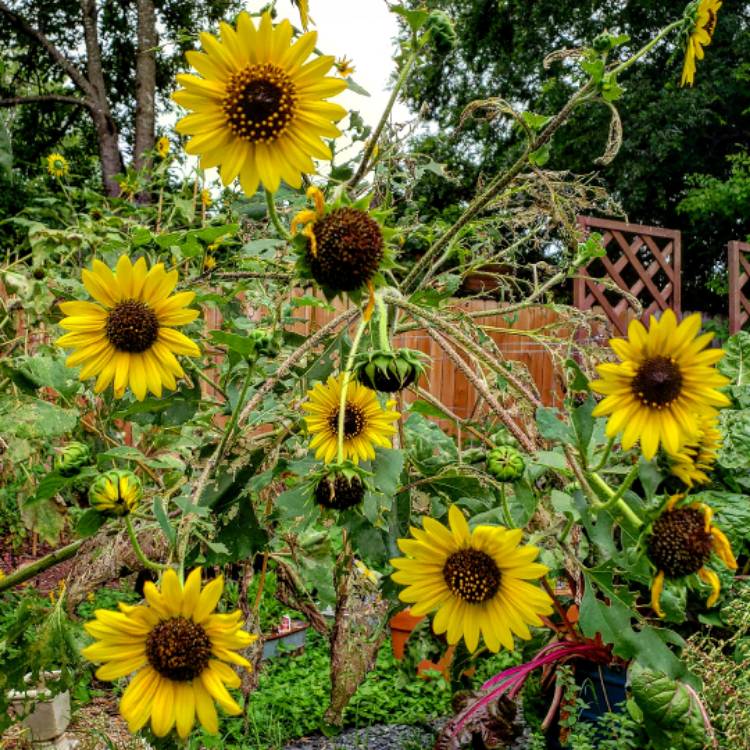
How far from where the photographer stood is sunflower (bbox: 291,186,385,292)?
0.62 m

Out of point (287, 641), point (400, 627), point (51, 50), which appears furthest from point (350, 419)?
point (51, 50)

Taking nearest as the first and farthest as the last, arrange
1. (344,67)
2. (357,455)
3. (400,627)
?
(357,455) < (344,67) < (400,627)

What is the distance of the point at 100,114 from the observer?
8438 mm

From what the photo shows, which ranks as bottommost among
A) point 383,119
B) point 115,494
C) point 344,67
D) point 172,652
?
point 172,652

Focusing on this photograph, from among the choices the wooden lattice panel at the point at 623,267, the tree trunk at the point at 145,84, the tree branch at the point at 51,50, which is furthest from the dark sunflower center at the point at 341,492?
the tree branch at the point at 51,50

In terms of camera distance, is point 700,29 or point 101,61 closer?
point 700,29

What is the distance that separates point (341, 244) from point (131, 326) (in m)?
0.23

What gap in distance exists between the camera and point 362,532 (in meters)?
0.89

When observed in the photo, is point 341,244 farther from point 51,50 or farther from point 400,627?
point 51,50

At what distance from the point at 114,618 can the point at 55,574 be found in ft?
9.58

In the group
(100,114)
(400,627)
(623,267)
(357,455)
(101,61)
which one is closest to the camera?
(357,455)

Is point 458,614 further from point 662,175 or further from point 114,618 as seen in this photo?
point 662,175

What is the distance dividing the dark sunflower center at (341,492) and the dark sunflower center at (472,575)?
0.10m

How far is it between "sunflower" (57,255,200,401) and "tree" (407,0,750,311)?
7721mm
